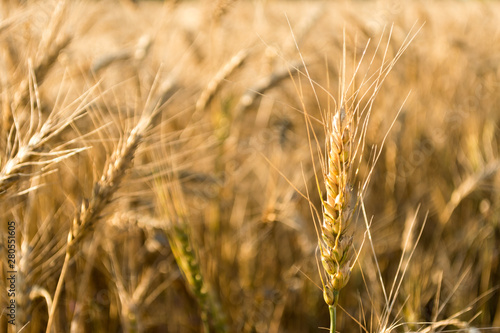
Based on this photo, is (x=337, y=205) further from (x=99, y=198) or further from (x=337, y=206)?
(x=99, y=198)

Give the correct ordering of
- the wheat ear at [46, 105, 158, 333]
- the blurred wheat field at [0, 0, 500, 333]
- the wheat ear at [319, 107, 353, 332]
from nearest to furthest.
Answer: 1. the wheat ear at [319, 107, 353, 332]
2. the wheat ear at [46, 105, 158, 333]
3. the blurred wheat field at [0, 0, 500, 333]

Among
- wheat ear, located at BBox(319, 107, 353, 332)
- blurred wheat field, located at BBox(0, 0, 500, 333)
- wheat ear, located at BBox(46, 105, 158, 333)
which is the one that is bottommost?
blurred wheat field, located at BBox(0, 0, 500, 333)

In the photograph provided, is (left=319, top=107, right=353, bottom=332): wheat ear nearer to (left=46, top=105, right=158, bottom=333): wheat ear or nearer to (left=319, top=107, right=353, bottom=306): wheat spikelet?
(left=319, top=107, right=353, bottom=306): wheat spikelet

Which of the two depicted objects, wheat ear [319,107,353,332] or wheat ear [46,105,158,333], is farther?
wheat ear [46,105,158,333]

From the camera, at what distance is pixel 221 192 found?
1859 millimetres

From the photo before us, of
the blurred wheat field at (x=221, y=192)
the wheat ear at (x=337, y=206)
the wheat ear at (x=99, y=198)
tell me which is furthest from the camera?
the blurred wheat field at (x=221, y=192)

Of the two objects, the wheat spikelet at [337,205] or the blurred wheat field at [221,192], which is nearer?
the wheat spikelet at [337,205]

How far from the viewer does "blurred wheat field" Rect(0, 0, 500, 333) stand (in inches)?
43.4

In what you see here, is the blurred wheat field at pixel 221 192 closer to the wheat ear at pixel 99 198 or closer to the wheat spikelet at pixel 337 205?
the wheat ear at pixel 99 198

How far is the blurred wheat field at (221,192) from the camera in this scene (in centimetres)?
110

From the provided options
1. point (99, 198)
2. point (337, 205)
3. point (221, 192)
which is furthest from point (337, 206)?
point (221, 192)

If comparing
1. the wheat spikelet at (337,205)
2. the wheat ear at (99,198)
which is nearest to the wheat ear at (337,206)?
the wheat spikelet at (337,205)

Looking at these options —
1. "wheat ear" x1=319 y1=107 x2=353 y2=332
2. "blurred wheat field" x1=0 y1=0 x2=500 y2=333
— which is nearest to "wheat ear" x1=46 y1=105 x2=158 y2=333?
"blurred wheat field" x1=0 y1=0 x2=500 y2=333

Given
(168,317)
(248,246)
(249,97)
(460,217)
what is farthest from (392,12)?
(168,317)
